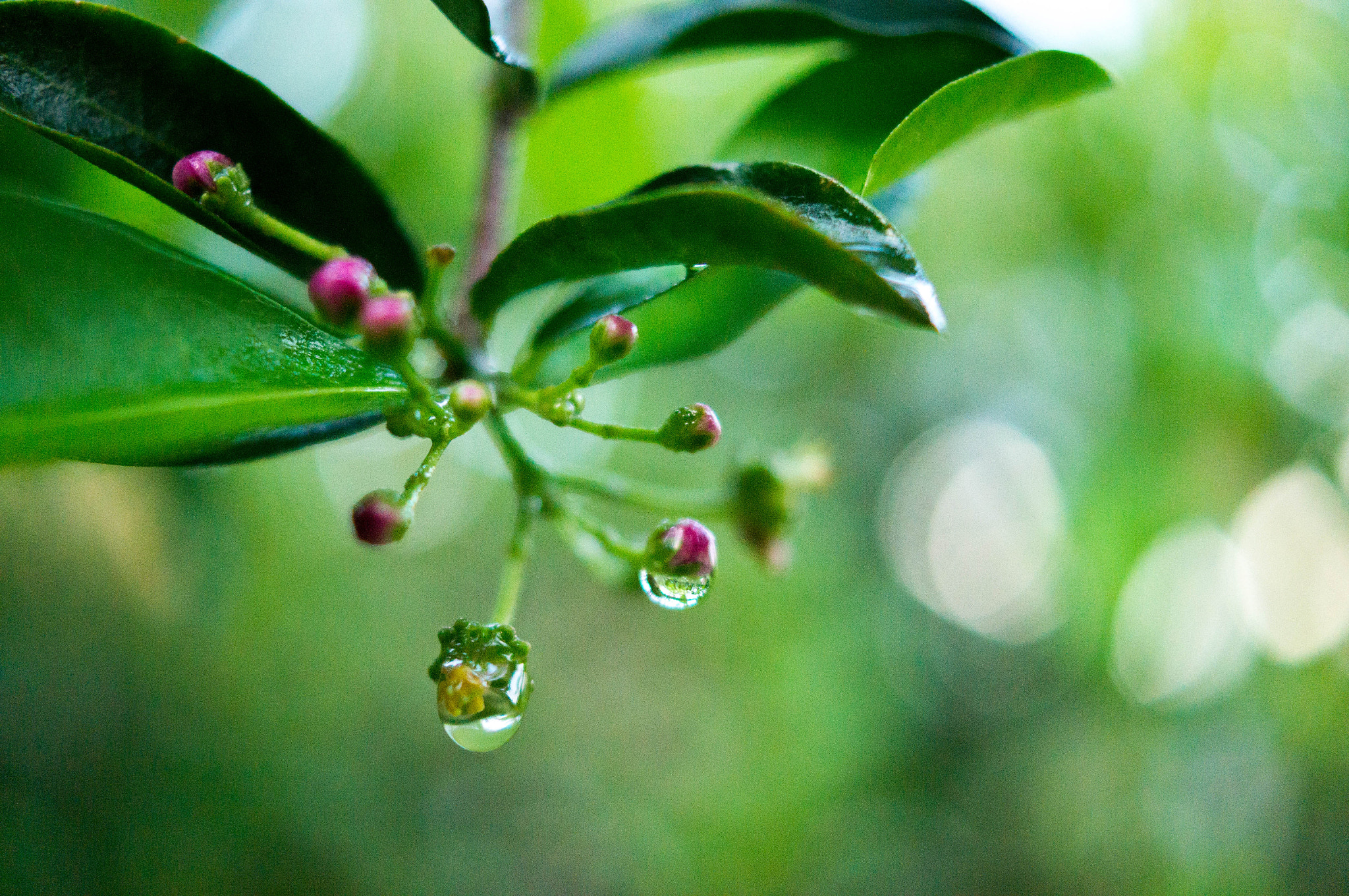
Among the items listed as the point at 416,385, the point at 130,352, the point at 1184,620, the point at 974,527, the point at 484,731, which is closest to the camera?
the point at 130,352

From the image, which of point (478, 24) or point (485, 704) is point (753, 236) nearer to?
point (478, 24)

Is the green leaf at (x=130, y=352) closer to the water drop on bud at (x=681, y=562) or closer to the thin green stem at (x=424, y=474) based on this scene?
the thin green stem at (x=424, y=474)

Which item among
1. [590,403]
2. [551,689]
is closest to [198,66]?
[590,403]

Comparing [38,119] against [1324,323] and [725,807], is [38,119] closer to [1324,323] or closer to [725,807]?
[1324,323]

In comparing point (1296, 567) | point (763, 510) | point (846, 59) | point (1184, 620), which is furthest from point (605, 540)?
point (1296, 567)

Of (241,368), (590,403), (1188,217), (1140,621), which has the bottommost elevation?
(241,368)

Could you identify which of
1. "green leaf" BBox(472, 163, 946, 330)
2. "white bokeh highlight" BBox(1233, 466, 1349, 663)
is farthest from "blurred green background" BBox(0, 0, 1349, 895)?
"green leaf" BBox(472, 163, 946, 330)
